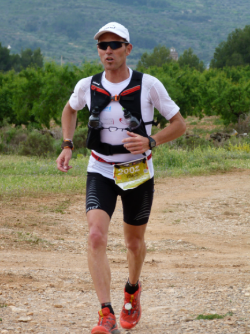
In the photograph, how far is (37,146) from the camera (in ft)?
70.3

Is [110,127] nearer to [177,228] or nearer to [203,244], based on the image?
[203,244]

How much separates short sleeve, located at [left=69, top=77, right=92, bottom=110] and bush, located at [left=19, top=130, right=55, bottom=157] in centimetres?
1763

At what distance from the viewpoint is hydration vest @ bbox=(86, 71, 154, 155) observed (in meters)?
3.37

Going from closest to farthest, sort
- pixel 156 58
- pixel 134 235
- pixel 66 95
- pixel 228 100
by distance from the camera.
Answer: pixel 134 235 → pixel 66 95 → pixel 228 100 → pixel 156 58

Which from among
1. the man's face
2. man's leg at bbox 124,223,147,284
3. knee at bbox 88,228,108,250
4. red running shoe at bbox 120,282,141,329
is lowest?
red running shoe at bbox 120,282,141,329

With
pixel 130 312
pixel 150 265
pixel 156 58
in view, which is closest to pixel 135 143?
pixel 130 312

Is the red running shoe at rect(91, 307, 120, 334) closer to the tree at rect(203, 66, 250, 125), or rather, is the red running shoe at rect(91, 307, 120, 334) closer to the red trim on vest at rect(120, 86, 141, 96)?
the red trim on vest at rect(120, 86, 141, 96)

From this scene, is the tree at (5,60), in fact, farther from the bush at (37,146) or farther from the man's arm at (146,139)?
the man's arm at (146,139)

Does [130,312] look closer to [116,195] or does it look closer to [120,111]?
[116,195]

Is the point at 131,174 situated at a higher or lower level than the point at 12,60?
lower

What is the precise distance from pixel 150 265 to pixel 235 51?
7435cm

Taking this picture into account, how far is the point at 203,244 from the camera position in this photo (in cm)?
704

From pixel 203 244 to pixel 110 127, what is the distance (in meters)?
4.10

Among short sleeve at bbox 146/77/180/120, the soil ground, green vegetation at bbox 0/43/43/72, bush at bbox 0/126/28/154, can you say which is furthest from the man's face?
green vegetation at bbox 0/43/43/72
